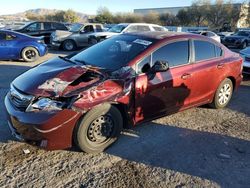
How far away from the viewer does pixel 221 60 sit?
19.4 feet

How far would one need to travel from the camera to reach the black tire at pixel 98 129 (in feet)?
13.0

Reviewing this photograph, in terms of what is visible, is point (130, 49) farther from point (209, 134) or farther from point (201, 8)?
point (201, 8)

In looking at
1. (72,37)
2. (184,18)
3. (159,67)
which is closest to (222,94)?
(159,67)

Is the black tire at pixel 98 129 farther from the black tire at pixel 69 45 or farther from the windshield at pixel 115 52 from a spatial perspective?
the black tire at pixel 69 45

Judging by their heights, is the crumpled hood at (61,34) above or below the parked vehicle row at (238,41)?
above

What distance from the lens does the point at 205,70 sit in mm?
5473

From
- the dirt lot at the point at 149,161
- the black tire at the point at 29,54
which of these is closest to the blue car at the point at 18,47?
the black tire at the point at 29,54

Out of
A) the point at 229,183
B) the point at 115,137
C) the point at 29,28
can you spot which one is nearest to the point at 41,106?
the point at 115,137

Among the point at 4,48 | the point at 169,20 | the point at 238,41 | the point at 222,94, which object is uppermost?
the point at 169,20

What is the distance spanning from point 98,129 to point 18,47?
889cm

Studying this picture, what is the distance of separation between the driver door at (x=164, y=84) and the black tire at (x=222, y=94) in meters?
0.98

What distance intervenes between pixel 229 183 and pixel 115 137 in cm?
165

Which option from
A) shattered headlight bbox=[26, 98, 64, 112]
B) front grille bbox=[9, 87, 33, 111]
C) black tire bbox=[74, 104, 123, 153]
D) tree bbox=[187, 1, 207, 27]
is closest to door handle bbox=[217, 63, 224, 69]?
black tire bbox=[74, 104, 123, 153]

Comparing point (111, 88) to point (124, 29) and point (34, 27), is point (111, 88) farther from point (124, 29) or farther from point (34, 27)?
point (34, 27)
